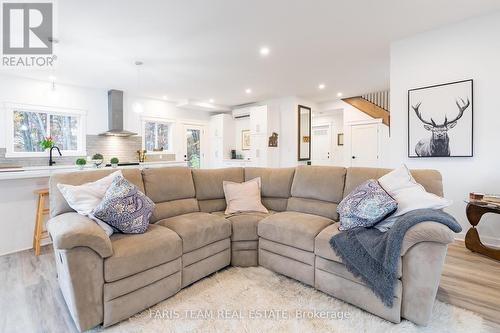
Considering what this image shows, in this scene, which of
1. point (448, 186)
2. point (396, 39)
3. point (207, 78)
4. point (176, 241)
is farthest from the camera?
point (207, 78)

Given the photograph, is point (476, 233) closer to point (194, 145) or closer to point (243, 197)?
point (243, 197)

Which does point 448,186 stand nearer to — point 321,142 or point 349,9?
point 349,9

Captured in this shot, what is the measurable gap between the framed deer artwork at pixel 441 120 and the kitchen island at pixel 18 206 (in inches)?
151

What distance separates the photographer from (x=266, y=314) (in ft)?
5.89

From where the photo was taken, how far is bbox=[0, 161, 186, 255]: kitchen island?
2.94m

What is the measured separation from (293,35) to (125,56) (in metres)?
2.53

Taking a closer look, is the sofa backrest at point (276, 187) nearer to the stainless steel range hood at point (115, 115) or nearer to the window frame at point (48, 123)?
the stainless steel range hood at point (115, 115)

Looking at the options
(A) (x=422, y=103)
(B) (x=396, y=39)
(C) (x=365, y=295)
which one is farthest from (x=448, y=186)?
(C) (x=365, y=295)

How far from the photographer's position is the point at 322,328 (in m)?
1.65

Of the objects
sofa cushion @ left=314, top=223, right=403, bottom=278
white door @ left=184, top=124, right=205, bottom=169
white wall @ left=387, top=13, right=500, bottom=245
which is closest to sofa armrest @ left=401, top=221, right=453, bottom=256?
sofa cushion @ left=314, top=223, right=403, bottom=278

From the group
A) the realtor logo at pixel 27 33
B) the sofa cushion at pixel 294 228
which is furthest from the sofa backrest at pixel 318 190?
the realtor logo at pixel 27 33

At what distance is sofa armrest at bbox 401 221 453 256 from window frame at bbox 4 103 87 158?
6015 mm

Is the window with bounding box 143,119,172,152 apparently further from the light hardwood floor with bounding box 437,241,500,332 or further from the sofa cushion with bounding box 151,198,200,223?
the light hardwood floor with bounding box 437,241,500,332

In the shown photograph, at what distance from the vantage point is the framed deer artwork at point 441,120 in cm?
298
